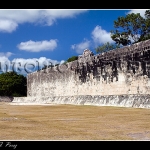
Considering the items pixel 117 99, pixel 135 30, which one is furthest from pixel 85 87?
pixel 135 30

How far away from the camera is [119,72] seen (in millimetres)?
14281

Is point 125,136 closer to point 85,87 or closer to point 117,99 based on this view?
point 117,99

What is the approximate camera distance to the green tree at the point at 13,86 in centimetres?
3859

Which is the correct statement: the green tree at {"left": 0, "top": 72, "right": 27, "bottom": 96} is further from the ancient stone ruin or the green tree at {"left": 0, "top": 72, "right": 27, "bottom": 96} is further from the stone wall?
the ancient stone ruin

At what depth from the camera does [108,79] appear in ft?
50.4

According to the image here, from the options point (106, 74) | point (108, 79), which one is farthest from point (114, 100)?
point (106, 74)

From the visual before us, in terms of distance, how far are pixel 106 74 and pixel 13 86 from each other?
24836 millimetres

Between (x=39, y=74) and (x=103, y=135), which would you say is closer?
(x=103, y=135)

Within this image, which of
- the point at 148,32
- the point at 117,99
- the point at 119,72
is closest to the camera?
the point at 117,99

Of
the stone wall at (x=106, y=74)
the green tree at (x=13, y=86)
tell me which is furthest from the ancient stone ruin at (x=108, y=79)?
the green tree at (x=13, y=86)

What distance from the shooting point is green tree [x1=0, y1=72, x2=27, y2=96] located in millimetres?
38594

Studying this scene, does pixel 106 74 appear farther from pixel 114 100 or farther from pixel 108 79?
pixel 114 100

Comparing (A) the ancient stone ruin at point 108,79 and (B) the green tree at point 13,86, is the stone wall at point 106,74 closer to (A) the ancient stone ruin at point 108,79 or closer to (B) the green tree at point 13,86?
(A) the ancient stone ruin at point 108,79

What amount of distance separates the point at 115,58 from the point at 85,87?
13.7ft
